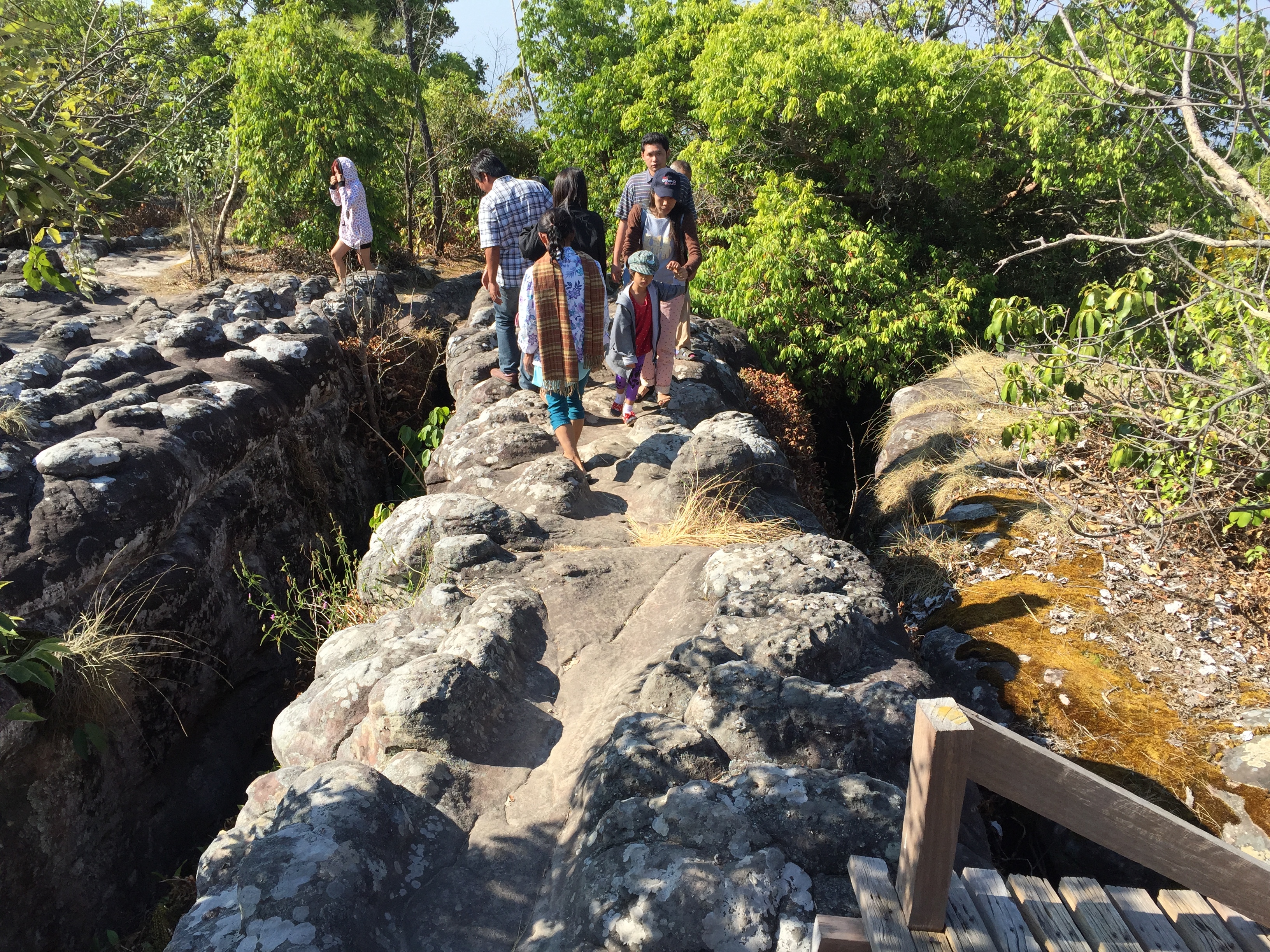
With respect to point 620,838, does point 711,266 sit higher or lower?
higher

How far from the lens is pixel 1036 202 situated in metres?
11.2

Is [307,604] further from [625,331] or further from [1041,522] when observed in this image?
[1041,522]

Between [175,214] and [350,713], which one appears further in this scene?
[175,214]

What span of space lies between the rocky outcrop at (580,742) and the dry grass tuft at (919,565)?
80.8 inches

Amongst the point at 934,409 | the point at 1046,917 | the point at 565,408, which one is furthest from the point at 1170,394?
the point at 1046,917

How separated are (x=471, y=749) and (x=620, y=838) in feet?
3.33

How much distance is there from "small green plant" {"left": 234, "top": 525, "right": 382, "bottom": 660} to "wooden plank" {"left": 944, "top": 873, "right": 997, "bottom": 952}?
3.65m

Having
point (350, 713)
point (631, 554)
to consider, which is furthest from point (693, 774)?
point (631, 554)

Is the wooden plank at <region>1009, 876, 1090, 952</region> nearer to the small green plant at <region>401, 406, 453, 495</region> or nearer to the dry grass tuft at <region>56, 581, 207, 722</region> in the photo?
the dry grass tuft at <region>56, 581, 207, 722</region>

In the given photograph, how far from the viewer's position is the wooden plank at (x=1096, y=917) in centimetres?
216

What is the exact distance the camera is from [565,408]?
5477 mm

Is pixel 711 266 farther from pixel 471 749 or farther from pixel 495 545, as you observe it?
pixel 471 749

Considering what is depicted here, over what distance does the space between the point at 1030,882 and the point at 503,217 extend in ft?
16.7

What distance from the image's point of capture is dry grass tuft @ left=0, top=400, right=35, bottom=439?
5293 millimetres
